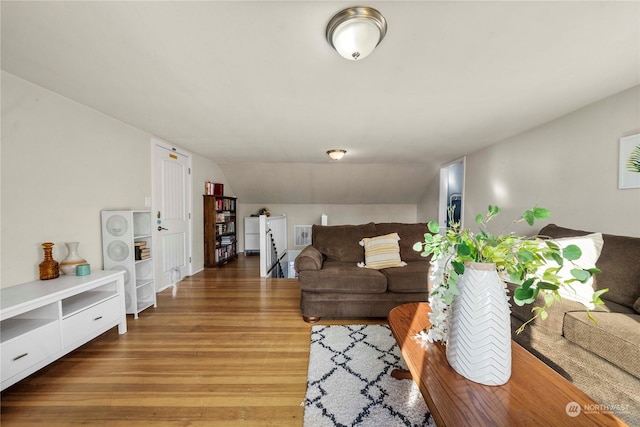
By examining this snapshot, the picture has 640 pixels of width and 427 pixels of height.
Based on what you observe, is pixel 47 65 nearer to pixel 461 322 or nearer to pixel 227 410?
pixel 227 410

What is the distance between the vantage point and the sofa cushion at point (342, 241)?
289cm

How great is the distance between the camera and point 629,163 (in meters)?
1.89

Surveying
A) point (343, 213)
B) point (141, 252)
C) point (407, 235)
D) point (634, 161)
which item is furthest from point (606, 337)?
point (343, 213)

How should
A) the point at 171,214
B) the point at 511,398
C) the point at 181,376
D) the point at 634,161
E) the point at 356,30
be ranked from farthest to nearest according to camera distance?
the point at 171,214 → the point at 634,161 → the point at 181,376 → the point at 356,30 → the point at 511,398

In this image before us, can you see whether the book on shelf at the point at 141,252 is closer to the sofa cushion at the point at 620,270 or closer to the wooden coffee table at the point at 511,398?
the wooden coffee table at the point at 511,398

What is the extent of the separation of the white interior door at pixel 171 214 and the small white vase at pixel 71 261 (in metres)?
1.10

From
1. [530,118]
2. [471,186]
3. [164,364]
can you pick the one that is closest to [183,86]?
[164,364]

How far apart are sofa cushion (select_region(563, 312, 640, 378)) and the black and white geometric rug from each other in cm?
100

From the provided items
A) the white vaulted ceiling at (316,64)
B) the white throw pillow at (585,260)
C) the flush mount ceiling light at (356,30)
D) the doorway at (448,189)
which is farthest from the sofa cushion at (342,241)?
the doorway at (448,189)

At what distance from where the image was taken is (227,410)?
53.2 inches

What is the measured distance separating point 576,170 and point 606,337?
70.6 inches

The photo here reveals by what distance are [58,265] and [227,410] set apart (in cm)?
187

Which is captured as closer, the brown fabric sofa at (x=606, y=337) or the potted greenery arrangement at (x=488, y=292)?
the potted greenery arrangement at (x=488, y=292)

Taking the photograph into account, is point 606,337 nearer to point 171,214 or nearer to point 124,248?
point 124,248
